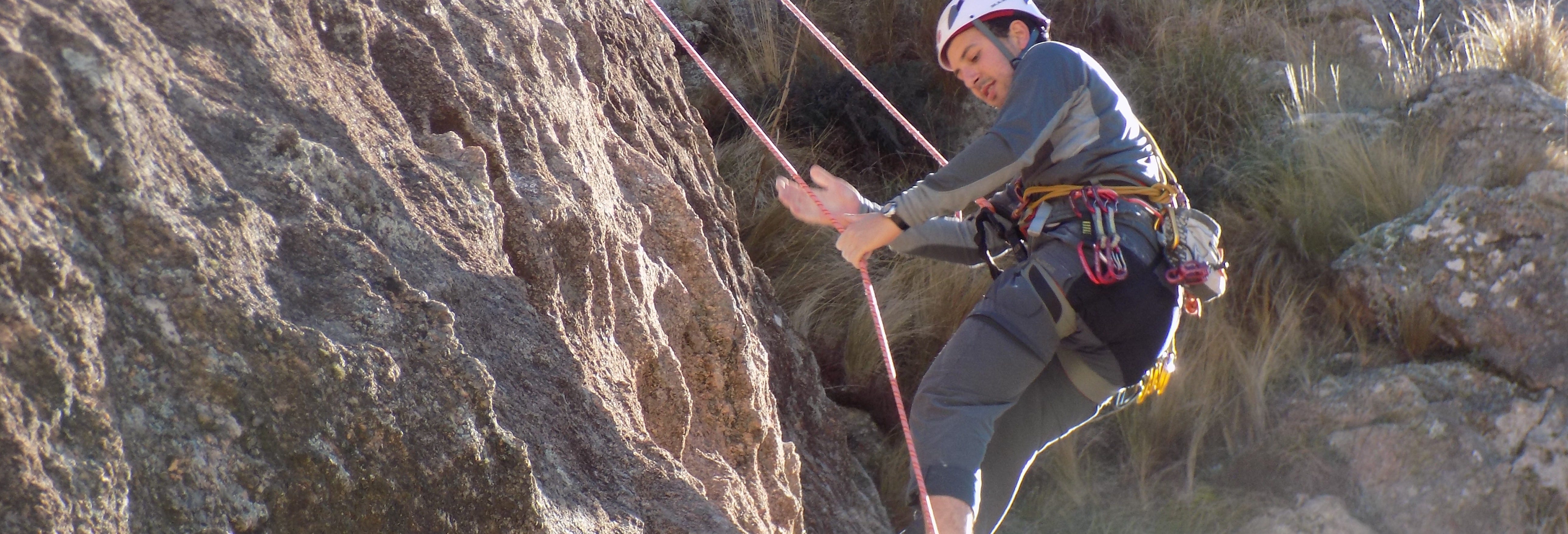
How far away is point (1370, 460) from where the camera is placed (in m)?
3.94

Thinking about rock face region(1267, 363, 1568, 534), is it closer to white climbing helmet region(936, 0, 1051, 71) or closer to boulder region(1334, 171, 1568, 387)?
boulder region(1334, 171, 1568, 387)

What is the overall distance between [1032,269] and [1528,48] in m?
3.92

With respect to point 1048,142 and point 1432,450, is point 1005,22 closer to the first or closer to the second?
point 1048,142

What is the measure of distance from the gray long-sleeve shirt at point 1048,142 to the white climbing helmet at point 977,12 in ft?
0.44

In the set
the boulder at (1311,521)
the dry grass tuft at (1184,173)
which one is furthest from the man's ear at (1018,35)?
the boulder at (1311,521)

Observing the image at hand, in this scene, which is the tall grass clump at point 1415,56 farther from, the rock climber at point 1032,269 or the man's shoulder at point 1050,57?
the man's shoulder at point 1050,57

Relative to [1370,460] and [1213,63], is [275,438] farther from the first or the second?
[1213,63]

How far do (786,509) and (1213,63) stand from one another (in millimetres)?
4227

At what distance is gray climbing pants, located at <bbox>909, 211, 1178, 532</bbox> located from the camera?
2412mm

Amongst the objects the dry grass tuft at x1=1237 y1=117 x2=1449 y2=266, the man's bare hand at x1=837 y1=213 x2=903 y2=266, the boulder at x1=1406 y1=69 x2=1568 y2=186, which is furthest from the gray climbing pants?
the boulder at x1=1406 y1=69 x2=1568 y2=186

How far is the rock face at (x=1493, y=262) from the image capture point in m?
4.05

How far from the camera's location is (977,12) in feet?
8.88

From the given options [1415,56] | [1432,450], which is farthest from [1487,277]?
[1415,56]

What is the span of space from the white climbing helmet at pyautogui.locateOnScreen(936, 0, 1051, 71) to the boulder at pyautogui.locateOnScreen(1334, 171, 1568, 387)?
8.03ft
